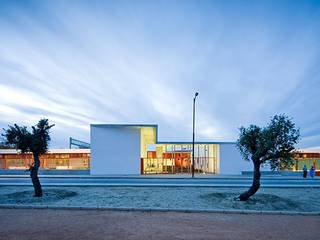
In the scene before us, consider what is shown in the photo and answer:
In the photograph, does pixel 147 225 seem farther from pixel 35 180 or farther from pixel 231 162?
pixel 231 162

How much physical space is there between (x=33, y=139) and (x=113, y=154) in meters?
17.5

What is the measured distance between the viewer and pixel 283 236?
679 centimetres

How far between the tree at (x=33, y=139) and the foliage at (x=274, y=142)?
9643 millimetres

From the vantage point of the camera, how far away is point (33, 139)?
12.9 m

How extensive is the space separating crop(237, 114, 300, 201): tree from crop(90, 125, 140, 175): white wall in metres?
19.4

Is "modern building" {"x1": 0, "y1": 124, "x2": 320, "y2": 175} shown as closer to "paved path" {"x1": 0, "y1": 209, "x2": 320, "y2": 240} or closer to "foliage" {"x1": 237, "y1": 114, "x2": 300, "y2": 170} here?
"foliage" {"x1": 237, "y1": 114, "x2": 300, "y2": 170}

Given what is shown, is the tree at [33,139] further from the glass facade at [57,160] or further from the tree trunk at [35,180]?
the glass facade at [57,160]

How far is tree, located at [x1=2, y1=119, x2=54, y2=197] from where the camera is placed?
12.8 meters

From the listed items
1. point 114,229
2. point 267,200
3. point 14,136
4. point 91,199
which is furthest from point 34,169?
point 267,200

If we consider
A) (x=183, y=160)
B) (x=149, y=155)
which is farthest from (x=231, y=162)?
(x=149, y=155)

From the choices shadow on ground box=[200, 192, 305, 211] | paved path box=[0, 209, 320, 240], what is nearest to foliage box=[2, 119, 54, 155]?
paved path box=[0, 209, 320, 240]

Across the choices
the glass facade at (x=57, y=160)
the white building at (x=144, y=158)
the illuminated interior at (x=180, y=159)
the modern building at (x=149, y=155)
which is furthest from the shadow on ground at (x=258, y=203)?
the glass facade at (x=57, y=160)

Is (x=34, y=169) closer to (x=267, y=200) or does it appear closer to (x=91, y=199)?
(x=91, y=199)

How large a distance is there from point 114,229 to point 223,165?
85.6 feet
